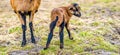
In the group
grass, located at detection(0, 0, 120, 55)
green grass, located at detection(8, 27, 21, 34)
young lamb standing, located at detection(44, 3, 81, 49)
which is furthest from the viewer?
green grass, located at detection(8, 27, 21, 34)

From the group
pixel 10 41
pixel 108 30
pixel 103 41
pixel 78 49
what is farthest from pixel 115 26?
pixel 10 41

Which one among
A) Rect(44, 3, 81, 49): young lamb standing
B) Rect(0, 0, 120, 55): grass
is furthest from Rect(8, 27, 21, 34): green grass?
Rect(44, 3, 81, 49): young lamb standing

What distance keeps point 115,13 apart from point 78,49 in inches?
157

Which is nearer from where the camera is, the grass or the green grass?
the grass

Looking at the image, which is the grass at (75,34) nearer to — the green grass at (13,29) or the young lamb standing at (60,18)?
the green grass at (13,29)

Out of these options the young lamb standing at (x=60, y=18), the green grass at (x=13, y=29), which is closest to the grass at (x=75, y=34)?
the green grass at (x=13, y=29)

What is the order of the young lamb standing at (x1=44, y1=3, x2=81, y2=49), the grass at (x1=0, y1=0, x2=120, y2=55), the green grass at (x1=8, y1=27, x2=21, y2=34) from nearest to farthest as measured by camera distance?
the young lamb standing at (x1=44, y1=3, x2=81, y2=49) → the grass at (x1=0, y1=0, x2=120, y2=55) → the green grass at (x1=8, y1=27, x2=21, y2=34)

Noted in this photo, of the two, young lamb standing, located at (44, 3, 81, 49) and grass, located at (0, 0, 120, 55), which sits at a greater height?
young lamb standing, located at (44, 3, 81, 49)

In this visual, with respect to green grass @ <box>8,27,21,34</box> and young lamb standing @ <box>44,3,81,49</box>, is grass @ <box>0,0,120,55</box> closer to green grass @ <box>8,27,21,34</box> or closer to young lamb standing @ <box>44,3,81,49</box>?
green grass @ <box>8,27,21,34</box>

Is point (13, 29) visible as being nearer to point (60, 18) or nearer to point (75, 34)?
point (75, 34)

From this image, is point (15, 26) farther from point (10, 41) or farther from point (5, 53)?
point (5, 53)

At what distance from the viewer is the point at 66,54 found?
292 inches

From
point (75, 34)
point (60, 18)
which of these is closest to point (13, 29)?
point (75, 34)

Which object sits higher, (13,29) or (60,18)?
(60,18)
